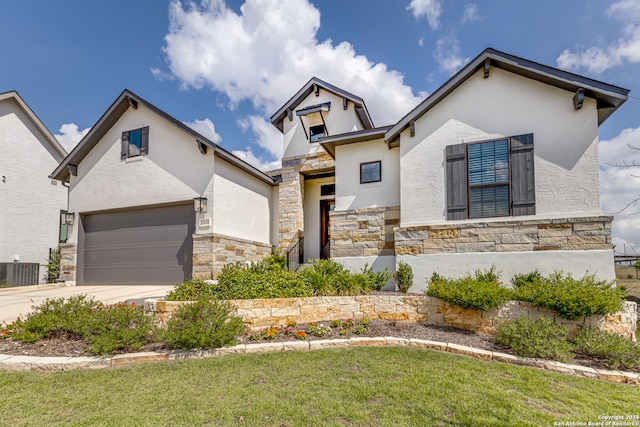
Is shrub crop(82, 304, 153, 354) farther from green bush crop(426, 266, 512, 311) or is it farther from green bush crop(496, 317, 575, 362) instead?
green bush crop(496, 317, 575, 362)

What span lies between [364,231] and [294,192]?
410 cm

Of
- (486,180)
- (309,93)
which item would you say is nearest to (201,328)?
(486,180)

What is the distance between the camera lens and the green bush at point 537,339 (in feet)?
14.7

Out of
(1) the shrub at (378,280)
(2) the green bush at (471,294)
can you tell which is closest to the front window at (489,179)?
(2) the green bush at (471,294)

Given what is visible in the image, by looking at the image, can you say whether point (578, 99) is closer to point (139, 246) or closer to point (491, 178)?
point (491, 178)

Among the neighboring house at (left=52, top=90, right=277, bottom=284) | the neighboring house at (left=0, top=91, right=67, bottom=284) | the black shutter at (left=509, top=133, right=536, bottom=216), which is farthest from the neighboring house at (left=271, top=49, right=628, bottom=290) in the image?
the neighboring house at (left=0, top=91, right=67, bottom=284)

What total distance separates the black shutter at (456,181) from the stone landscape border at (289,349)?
370 centimetres

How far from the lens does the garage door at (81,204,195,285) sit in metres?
10.5

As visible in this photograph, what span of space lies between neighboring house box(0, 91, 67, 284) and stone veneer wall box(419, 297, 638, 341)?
1548 cm

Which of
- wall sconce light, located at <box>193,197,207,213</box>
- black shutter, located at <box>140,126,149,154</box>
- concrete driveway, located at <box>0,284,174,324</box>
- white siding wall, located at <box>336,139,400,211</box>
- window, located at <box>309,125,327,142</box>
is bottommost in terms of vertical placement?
concrete driveway, located at <box>0,284,174,324</box>

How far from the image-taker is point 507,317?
566 cm

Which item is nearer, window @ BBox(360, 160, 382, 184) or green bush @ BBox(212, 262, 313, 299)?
green bush @ BBox(212, 262, 313, 299)

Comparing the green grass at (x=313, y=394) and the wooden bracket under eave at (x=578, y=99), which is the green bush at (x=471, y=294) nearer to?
the green grass at (x=313, y=394)

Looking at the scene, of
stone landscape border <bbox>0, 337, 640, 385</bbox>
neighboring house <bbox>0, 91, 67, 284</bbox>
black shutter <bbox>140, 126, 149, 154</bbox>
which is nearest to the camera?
stone landscape border <bbox>0, 337, 640, 385</bbox>
